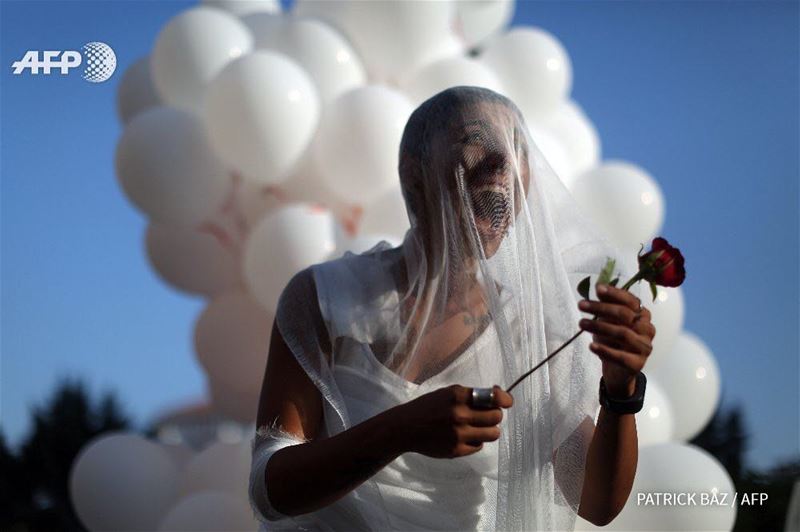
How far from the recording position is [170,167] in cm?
281

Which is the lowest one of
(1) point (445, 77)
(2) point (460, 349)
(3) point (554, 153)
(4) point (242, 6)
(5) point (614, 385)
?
(5) point (614, 385)

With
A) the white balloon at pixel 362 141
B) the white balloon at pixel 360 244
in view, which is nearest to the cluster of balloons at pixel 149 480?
the white balloon at pixel 360 244

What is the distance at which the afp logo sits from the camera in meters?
2.79

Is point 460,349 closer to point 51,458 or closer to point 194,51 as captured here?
point 194,51

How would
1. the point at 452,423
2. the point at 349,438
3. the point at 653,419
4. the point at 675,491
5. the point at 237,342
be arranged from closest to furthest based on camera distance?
the point at 452,423, the point at 349,438, the point at 675,491, the point at 653,419, the point at 237,342

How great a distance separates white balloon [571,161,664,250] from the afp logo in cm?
146

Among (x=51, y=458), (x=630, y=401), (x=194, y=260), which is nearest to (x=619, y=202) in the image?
(x=194, y=260)

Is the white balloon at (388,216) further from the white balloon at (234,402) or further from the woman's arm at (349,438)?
the woman's arm at (349,438)

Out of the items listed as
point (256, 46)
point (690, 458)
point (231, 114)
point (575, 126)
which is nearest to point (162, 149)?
point (231, 114)

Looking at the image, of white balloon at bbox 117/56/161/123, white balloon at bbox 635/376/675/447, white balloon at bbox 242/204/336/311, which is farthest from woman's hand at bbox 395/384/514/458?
white balloon at bbox 117/56/161/123

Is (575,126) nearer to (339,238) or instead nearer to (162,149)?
(339,238)

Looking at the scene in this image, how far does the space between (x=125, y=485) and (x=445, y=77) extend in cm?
154

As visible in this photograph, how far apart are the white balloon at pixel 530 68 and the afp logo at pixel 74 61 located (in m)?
1.19

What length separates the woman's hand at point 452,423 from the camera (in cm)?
131
